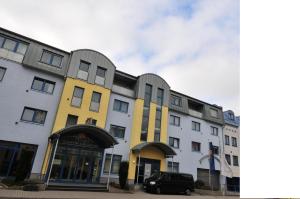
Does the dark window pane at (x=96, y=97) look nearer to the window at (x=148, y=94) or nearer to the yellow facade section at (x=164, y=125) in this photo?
the window at (x=148, y=94)

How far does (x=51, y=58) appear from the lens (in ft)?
64.9

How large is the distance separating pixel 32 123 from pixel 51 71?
472 cm

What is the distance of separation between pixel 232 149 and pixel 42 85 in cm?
2579

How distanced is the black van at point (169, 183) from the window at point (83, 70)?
36.3 ft

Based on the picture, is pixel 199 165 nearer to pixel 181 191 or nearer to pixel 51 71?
pixel 181 191

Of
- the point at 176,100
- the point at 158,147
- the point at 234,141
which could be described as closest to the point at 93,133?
the point at 158,147

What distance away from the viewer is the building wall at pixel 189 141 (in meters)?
25.5

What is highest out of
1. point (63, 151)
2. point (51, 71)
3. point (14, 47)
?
point (14, 47)

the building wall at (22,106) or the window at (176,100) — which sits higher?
the window at (176,100)

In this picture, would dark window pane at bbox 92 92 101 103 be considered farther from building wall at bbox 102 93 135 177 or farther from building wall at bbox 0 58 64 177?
building wall at bbox 0 58 64 177

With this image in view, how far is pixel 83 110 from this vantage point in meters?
19.8

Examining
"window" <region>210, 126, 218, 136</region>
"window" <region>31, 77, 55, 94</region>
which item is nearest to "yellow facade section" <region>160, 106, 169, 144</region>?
"window" <region>210, 126, 218, 136</region>

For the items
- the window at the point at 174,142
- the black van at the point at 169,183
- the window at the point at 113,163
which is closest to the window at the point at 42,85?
the window at the point at 113,163

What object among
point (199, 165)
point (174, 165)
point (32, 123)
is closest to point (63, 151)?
point (32, 123)
